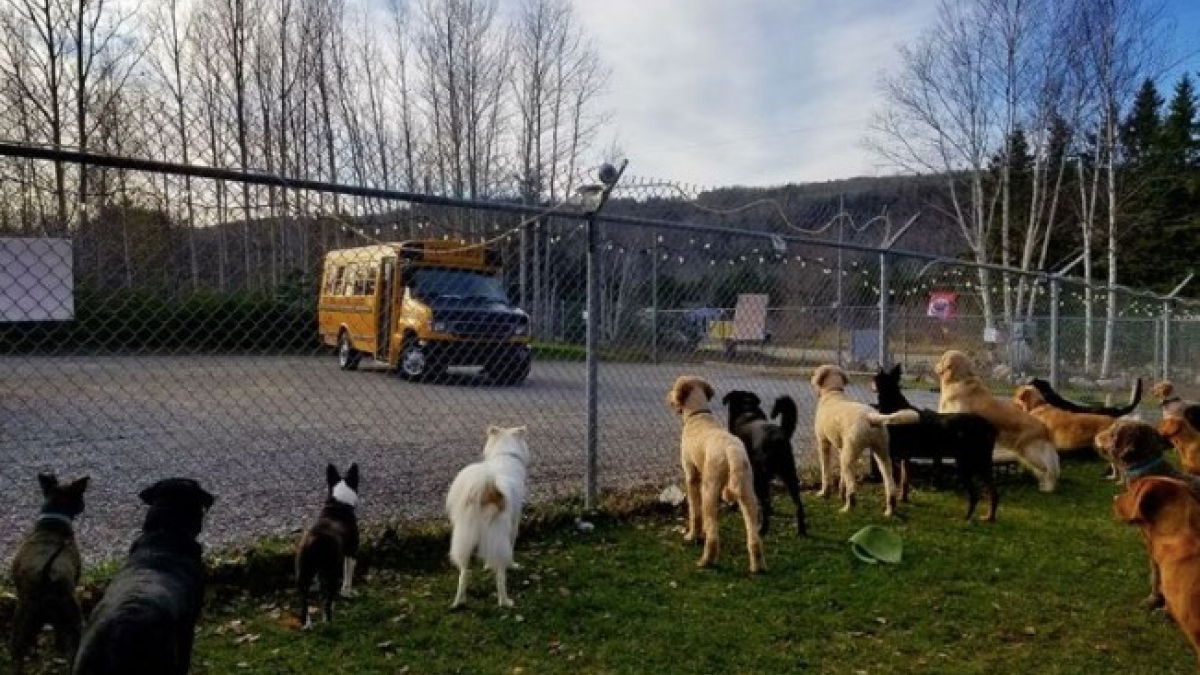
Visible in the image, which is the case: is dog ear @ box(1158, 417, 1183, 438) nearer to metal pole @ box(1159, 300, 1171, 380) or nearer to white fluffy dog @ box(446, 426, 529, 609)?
white fluffy dog @ box(446, 426, 529, 609)

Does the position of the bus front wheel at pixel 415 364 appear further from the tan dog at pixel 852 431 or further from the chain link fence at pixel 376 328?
the tan dog at pixel 852 431

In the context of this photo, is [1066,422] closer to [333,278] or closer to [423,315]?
[423,315]

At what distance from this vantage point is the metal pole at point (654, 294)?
7914 mm

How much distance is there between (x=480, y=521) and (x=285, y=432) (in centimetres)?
685

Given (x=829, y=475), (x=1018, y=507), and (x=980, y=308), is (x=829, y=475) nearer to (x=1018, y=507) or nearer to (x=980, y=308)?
(x=1018, y=507)

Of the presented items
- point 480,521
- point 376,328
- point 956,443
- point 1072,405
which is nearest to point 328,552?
point 480,521

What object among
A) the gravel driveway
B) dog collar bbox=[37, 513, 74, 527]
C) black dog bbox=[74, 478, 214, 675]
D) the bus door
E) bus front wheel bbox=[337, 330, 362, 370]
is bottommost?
the gravel driveway

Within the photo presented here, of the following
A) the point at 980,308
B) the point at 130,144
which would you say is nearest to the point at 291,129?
the point at 130,144

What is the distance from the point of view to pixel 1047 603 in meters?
4.53

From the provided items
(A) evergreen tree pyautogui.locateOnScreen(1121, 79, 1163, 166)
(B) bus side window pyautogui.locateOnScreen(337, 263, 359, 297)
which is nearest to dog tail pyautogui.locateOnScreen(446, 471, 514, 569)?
(B) bus side window pyautogui.locateOnScreen(337, 263, 359, 297)

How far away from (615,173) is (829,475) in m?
3.54

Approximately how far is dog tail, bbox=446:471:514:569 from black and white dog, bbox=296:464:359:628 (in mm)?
540

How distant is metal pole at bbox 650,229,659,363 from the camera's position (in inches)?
312

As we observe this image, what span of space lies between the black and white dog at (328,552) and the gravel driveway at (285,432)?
1.37m
